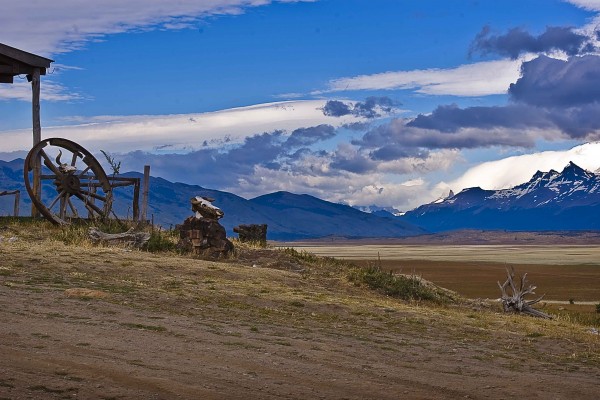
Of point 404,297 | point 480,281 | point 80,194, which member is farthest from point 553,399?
point 480,281

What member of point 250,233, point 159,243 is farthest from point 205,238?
point 250,233

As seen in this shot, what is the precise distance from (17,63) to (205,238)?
9295 millimetres

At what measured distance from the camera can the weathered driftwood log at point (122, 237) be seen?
28.6 meters

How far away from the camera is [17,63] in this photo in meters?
32.3

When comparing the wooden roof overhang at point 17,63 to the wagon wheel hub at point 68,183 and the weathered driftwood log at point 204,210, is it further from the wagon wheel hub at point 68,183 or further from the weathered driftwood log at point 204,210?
the weathered driftwood log at point 204,210

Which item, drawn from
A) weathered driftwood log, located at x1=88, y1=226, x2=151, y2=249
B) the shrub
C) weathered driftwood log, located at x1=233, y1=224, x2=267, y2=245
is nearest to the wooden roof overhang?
weathered driftwood log, located at x1=88, y1=226, x2=151, y2=249

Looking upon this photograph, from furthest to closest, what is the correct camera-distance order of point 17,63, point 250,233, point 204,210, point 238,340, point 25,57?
point 250,233
point 17,63
point 25,57
point 204,210
point 238,340

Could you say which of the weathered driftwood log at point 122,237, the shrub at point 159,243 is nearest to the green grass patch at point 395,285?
the shrub at point 159,243

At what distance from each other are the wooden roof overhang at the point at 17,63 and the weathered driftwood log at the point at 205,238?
8064mm

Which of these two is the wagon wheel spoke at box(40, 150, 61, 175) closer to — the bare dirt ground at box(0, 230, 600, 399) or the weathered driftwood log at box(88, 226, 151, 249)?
the weathered driftwood log at box(88, 226, 151, 249)

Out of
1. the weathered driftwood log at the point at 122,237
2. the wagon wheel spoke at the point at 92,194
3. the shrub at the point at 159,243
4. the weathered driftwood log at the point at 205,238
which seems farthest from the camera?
the wagon wheel spoke at the point at 92,194

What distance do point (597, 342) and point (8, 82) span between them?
21785 millimetres

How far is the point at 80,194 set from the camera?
3228 cm

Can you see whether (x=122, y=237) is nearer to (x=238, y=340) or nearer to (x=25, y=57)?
(x=25, y=57)
